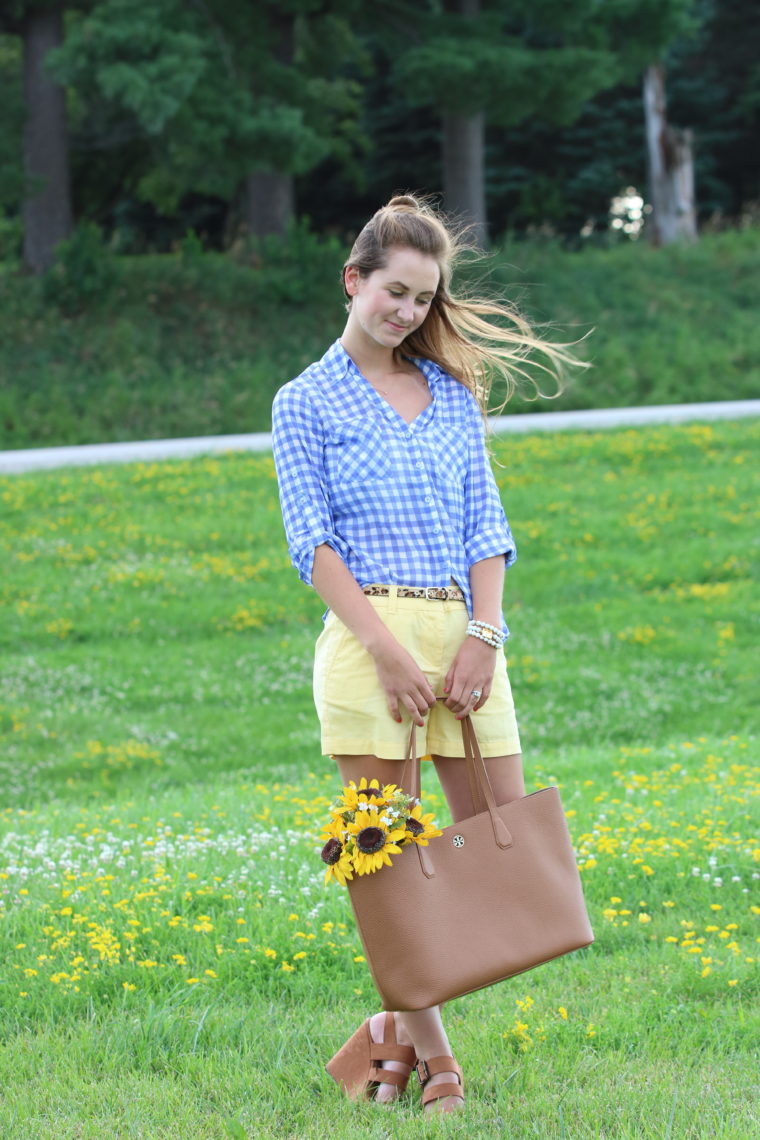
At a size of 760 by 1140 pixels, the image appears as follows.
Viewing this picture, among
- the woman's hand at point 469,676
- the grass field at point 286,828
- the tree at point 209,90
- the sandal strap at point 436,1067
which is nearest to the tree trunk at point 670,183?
the tree at point 209,90

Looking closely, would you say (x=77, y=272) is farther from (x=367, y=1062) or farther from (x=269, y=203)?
(x=367, y=1062)

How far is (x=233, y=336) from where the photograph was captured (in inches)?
909

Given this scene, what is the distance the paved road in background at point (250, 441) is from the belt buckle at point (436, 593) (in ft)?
44.3

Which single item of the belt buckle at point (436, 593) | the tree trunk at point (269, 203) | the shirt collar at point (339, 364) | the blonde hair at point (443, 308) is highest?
the tree trunk at point (269, 203)

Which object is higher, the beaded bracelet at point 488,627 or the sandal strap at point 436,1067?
the beaded bracelet at point 488,627

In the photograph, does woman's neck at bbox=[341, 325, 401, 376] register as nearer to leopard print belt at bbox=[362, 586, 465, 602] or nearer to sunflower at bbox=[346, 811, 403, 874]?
leopard print belt at bbox=[362, 586, 465, 602]

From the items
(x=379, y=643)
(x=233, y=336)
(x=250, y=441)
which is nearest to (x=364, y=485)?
(x=379, y=643)

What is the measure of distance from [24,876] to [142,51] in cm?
1794

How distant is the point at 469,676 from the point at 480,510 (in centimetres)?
49

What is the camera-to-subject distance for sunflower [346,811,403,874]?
2941 millimetres

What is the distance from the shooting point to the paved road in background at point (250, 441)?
54.3 feet

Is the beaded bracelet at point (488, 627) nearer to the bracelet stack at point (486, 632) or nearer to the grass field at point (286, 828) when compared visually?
the bracelet stack at point (486, 632)

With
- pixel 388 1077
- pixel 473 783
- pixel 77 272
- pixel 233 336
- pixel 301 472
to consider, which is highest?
pixel 77 272

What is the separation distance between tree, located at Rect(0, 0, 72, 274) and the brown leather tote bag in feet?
70.9
